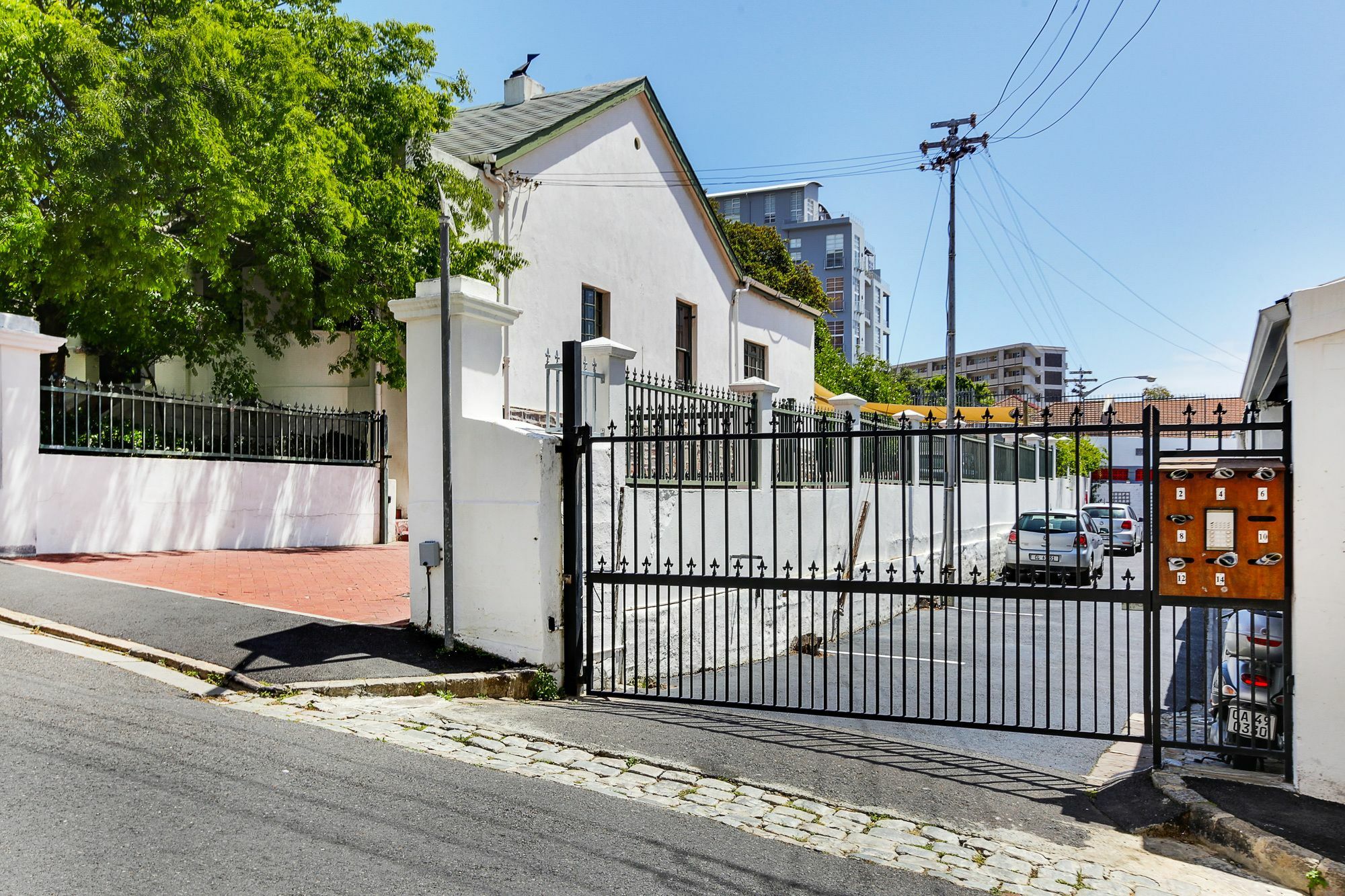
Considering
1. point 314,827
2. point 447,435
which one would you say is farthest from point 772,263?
point 314,827

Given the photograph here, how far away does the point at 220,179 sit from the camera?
11.7 metres

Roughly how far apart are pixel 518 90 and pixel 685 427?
13859 mm

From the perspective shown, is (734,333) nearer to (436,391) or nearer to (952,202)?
(952,202)

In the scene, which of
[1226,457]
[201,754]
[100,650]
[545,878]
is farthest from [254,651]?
[1226,457]

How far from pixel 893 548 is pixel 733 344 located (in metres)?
9.61

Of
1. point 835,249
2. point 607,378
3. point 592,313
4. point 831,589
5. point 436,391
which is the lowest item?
point 831,589

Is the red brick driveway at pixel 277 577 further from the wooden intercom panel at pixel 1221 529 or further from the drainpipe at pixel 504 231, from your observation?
the wooden intercom panel at pixel 1221 529

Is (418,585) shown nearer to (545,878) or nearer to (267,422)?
(545,878)

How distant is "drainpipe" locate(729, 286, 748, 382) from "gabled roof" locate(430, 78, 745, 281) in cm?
186

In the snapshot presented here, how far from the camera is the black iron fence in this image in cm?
1155

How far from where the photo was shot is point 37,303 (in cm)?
1406

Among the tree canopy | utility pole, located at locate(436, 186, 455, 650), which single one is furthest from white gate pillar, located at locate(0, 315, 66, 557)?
the tree canopy

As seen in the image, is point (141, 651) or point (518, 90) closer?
point (141, 651)

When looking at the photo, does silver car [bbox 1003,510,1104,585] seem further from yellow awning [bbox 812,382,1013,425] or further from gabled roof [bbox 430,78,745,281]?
gabled roof [bbox 430,78,745,281]
